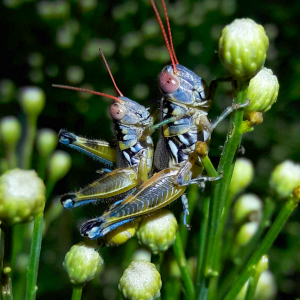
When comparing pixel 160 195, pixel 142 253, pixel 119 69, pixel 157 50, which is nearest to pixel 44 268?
pixel 142 253

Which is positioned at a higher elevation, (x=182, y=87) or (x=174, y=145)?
(x=182, y=87)

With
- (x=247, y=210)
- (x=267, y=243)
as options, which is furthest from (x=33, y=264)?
(x=247, y=210)

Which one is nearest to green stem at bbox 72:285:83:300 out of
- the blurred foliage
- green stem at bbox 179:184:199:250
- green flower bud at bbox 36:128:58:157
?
green stem at bbox 179:184:199:250

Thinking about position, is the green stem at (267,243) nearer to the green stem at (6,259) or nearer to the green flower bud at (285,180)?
the green flower bud at (285,180)

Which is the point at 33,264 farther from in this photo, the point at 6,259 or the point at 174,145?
the point at 174,145

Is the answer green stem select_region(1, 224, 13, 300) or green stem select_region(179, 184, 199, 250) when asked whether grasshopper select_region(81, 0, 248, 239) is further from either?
green stem select_region(1, 224, 13, 300)

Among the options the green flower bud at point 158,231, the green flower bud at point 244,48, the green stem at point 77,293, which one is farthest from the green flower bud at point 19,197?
the green flower bud at point 244,48
